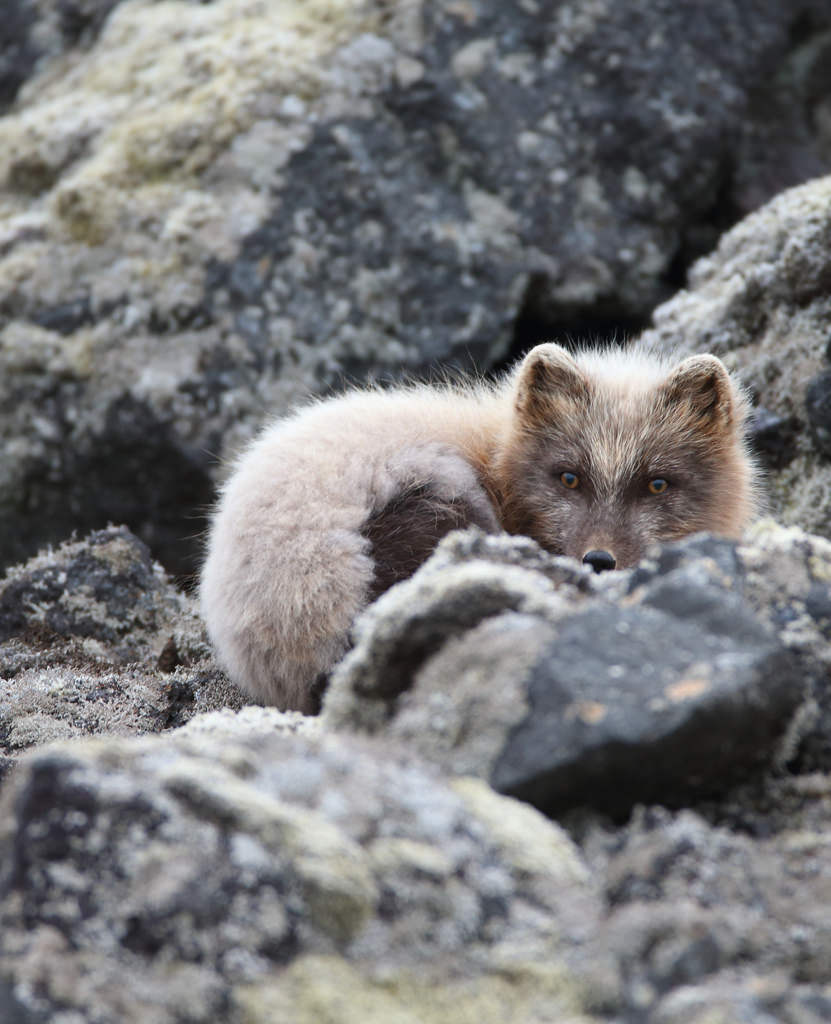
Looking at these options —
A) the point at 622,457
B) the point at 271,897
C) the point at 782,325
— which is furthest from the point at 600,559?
the point at 271,897

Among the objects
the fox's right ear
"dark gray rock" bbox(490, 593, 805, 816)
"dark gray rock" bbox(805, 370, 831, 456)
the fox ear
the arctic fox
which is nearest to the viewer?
"dark gray rock" bbox(490, 593, 805, 816)

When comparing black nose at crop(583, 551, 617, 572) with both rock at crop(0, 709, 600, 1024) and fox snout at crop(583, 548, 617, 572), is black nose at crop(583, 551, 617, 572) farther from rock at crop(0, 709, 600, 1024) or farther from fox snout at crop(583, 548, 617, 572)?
rock at crop(0, 709, 600, 1024)

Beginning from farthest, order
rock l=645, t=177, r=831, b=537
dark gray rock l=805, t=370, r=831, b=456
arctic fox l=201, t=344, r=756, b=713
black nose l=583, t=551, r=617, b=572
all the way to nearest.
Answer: rock l=645, t=177, r=831, b=537 < dark gray rock l=805, t=370, r=831, b=456 < black nose l=583, t=551, r=617, b=572 < arctic fox l=201, t=344, r=756, b=713

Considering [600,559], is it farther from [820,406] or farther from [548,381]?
[820,406]

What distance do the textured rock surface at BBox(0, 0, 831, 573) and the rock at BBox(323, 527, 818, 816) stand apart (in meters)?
3.85

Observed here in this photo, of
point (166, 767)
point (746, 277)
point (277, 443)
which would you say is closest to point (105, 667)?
point (277, 443)

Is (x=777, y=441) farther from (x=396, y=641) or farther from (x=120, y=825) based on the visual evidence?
(x=120, y=825)

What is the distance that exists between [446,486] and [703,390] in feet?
4.24

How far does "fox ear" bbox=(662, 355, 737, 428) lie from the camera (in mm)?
4711

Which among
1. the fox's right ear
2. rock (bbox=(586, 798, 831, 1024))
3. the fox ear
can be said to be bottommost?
the fox ear

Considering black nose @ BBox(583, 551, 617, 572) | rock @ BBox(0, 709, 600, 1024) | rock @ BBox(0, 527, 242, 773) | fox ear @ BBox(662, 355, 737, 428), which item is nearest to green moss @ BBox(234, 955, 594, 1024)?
rock @ BBox(0, 709, 600, 1024)

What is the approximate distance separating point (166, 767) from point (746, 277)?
471cm

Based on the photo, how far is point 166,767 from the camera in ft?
6.37

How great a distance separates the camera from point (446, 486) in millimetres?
4305
